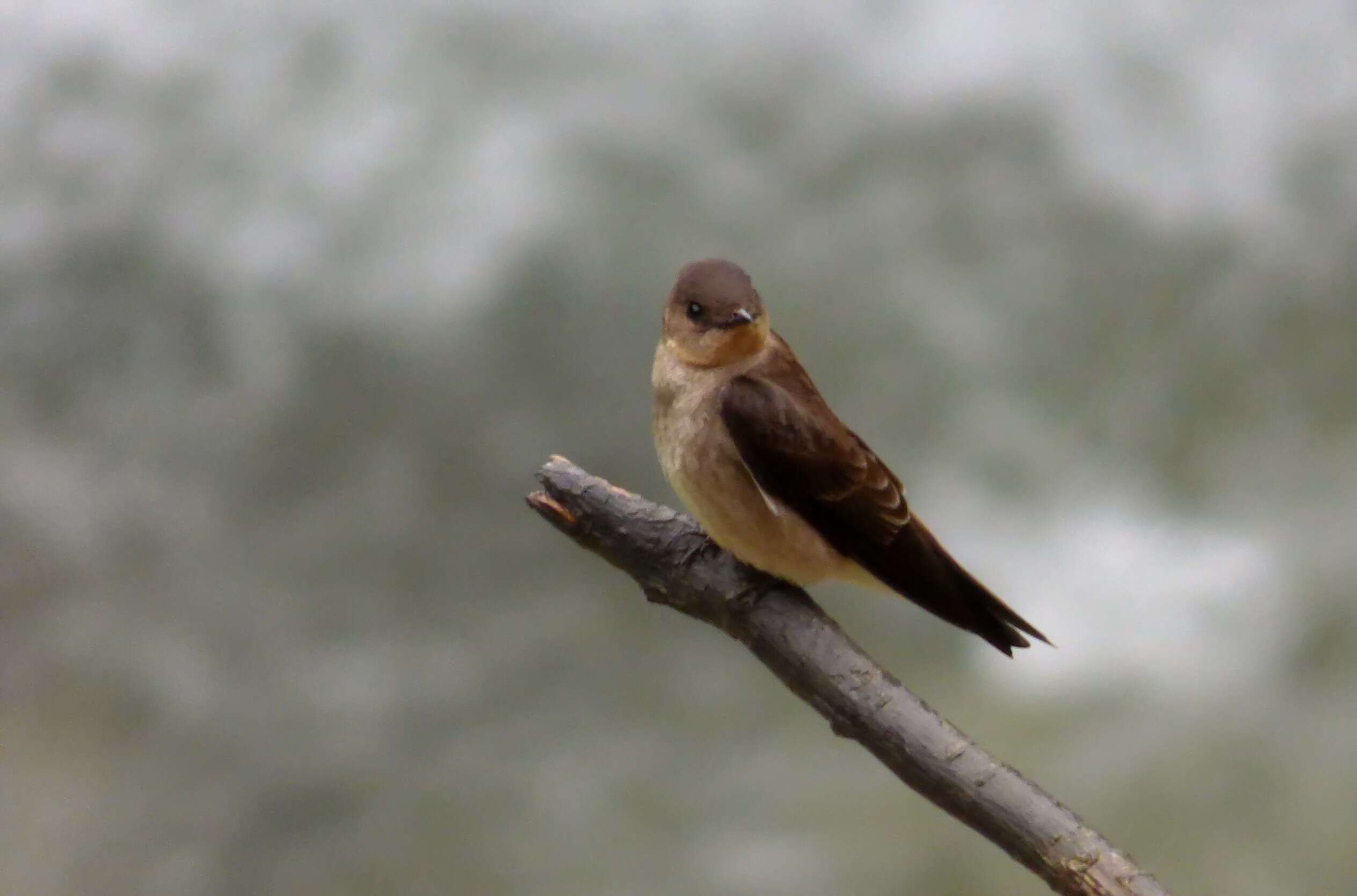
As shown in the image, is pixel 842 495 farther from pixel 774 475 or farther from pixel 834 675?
pixel 834 675

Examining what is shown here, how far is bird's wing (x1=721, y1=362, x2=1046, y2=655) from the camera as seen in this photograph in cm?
191

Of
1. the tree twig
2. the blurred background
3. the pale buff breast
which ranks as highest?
the blurred background

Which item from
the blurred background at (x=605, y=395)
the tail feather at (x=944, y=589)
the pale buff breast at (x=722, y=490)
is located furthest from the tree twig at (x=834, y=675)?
the blurred background at (x=605, y=395)

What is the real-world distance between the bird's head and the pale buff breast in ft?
0.09

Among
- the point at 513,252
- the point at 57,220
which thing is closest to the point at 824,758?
the point at 513,252

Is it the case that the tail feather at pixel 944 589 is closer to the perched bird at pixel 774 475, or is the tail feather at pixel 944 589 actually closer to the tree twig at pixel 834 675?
the perched bird at pixel 774 475

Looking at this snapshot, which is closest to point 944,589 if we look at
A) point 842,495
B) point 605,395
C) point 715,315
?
point 842,495

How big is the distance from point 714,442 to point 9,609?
3.58 m

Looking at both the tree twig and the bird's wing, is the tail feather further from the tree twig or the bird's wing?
the tree twig

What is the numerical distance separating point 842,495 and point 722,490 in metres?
0.16

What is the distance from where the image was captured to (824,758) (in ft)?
15.1

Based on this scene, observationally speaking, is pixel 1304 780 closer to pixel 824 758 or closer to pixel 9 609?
pixel 824 758

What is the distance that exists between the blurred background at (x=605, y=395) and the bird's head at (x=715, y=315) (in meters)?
2.71

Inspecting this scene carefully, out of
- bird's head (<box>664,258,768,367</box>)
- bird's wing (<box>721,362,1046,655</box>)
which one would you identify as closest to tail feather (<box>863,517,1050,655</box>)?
bird's wing (<box>721,362,1046,655</box>)
